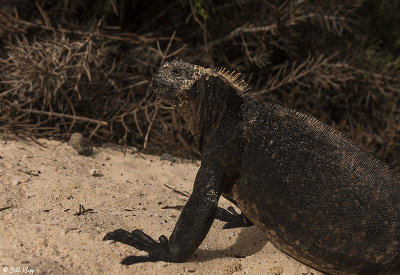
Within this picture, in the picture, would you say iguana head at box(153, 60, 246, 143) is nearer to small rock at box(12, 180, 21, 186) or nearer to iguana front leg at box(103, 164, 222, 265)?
iguana front leg at box(103, 164, 222, 265)

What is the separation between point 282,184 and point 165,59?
11.0 feet

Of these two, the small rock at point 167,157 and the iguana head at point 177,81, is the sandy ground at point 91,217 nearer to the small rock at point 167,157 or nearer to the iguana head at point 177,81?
the small rock at point 167,157

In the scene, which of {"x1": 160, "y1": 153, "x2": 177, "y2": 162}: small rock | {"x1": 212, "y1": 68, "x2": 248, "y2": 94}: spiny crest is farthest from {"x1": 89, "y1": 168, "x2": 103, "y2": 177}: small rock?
{"x1": 212, "y1": 68, "x2": 248, "y2": 94}: spiny crest

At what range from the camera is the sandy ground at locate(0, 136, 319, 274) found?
2625 mm

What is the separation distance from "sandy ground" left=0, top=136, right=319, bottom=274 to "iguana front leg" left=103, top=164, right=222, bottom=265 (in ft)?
0.23

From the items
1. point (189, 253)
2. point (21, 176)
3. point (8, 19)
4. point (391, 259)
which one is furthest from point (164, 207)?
point (8, 19)

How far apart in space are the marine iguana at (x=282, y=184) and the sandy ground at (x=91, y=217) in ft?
0.56

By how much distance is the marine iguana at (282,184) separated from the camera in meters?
2.59

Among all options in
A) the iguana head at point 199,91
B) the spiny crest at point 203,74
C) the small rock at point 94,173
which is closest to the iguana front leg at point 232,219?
the iguana head at point 199,91

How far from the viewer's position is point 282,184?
270 cm

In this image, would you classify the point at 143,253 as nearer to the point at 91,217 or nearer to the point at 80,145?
the point at 91,217

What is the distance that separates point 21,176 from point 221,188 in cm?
200

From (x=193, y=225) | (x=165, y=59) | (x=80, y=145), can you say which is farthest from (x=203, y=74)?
(x=165, y=59)

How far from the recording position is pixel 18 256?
2469 millimetres
